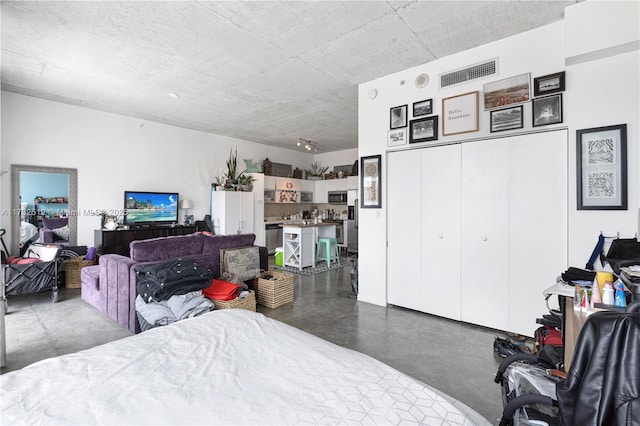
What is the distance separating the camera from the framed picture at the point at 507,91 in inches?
119

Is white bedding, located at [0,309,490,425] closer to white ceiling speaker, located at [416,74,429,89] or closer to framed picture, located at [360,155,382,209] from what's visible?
framed picture, located at [360,155,382,209]

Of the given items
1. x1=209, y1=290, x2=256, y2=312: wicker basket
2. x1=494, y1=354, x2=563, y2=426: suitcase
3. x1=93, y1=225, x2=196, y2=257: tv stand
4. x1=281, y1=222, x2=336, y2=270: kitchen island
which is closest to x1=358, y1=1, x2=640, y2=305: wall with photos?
x1=494, y1=354, x2=563, y2=426: suitcase

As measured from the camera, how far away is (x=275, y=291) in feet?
13.0

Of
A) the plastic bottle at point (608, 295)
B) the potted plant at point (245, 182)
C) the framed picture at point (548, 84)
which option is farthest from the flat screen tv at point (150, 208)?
the plastic bottle at point (608, 295)

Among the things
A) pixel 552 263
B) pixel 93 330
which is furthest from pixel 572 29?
pixel 93 330

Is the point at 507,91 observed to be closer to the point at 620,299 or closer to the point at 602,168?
the point at 602,168

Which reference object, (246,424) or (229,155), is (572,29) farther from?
(229,155)

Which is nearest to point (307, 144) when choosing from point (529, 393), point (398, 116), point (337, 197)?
point (337, 197)

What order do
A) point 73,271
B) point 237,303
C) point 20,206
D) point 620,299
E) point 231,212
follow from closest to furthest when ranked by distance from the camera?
point 620,299, point 237,303, point 20,206, point 73,271, point 231,212

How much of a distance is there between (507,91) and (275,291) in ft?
11.8

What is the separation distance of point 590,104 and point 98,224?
7312mm

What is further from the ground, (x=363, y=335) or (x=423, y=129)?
(x=423, y=129)

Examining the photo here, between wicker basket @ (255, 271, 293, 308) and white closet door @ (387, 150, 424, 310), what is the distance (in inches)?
55.3

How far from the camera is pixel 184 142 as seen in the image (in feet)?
22.2
